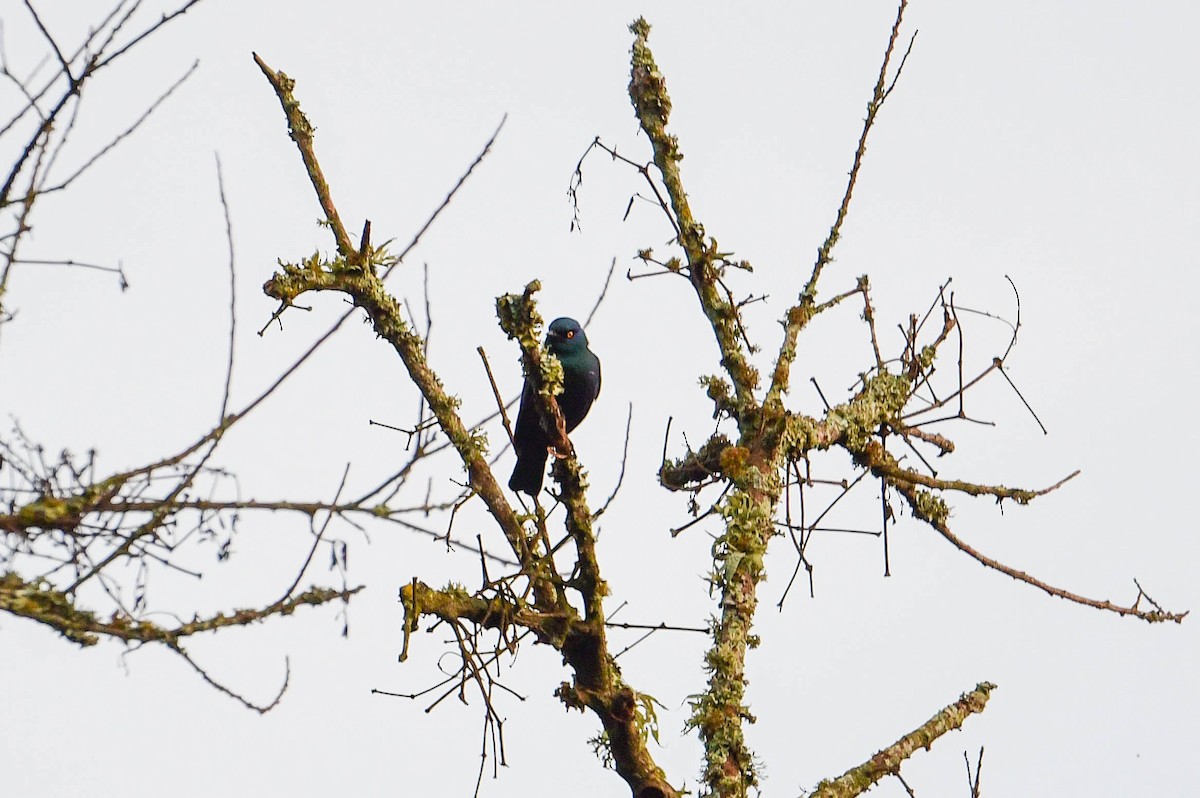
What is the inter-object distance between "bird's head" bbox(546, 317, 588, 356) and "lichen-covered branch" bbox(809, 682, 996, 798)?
2.76 m

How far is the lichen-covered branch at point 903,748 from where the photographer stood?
10.6 feet

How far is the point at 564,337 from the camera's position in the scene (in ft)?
19.3

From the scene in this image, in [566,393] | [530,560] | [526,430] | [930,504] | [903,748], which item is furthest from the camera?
[566,393]

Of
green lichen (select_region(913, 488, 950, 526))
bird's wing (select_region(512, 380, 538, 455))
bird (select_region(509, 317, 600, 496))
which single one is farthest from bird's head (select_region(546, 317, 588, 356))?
green lichen (select_region(913, 488, 950, 526))

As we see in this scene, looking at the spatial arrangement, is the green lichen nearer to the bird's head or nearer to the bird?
the bird

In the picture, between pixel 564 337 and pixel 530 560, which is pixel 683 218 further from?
pixel 564 337

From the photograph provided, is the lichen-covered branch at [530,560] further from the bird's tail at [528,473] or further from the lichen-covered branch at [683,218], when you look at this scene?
the bird's tail at [528,473]

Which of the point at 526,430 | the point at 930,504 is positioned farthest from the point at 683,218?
the point at 526,430

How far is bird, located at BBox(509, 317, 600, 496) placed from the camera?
543 cm

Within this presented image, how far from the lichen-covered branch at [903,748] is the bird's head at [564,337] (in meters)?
2.76

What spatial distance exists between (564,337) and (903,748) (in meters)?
2.95

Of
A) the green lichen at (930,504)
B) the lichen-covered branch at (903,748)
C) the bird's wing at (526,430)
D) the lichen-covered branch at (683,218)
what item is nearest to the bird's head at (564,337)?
the bird's wing at (526,430)

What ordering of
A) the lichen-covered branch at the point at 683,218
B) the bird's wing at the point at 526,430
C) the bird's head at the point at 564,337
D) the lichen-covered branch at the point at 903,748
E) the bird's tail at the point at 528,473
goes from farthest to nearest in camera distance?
the bird's head at the point at 564,337 < the bird's tail at the point at 528,473 < the bird's wing at the point at 526,430 < the lichen-covered branch at the point at 683,218 < the lichen-covered branch at the point at 903,748

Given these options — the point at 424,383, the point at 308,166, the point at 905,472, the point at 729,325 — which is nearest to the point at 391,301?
the point at 424,383
